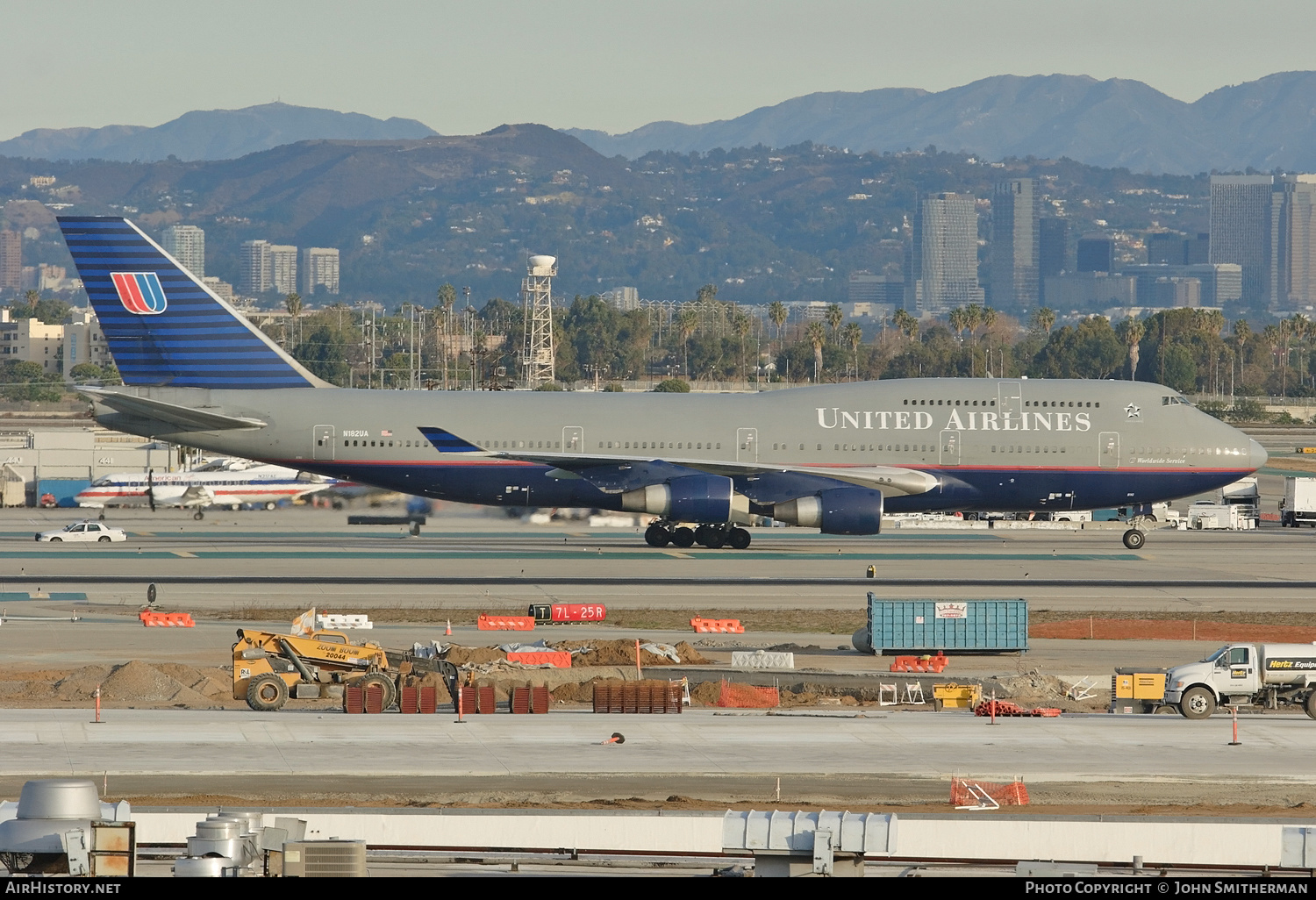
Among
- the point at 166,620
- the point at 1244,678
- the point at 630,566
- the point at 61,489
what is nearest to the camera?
the point at 1244,678

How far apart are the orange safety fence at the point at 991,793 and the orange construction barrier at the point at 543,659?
516 inches

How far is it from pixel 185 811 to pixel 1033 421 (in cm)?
4147

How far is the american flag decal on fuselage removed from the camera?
56469 mm

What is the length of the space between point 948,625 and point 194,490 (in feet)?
167

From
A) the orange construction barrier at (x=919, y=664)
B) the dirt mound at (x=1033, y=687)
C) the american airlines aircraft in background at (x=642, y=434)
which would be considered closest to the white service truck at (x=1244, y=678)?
the dirt mound at (x=1033, y=687)

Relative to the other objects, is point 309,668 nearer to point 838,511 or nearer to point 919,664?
point 919,664

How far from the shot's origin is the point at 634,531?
64.4 meters

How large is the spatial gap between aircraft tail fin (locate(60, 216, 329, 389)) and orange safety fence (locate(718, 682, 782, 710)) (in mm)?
27244

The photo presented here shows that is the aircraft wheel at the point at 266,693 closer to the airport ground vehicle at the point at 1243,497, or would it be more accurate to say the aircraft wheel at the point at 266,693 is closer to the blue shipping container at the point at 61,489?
the blue shipping container at the point at 61,489

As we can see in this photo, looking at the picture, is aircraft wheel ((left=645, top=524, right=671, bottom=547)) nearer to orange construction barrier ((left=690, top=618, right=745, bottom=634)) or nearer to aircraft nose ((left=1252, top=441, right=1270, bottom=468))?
orange construction barrier ((left=690, top=618, right=745, bottom=634))

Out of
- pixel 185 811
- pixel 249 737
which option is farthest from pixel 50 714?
pixel 185 811

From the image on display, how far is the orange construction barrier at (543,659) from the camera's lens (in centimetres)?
3603

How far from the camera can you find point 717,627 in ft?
137

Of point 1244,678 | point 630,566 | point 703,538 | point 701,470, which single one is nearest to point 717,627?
point 630,566
